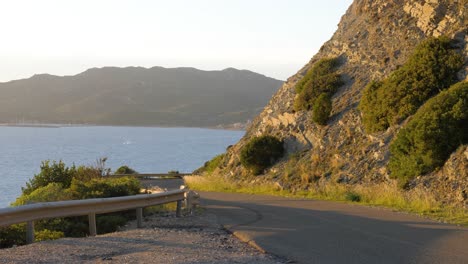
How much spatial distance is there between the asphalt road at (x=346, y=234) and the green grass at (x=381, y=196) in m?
0.90

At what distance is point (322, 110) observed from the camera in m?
31.5

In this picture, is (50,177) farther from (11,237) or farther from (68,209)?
(68,209)

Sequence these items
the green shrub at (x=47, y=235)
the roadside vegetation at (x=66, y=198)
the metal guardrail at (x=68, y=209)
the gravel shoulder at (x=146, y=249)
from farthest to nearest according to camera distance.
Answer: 1. the roadside vegetation at (x=66, y=198)
2. the green shrub at (x=47, y=235)
3. the metal guardrail at (x=68, y=209)
4. the gravel shoulder at (x=146, y=249)

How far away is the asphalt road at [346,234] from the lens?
10781 mm

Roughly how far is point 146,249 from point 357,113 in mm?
20466

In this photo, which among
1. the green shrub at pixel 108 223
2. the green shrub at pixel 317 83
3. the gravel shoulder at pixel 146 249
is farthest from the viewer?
the green shrub at pixel 317 83

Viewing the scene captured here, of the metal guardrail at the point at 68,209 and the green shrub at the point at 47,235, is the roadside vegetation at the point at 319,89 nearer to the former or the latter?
the metal guardrail at the point at 68,209

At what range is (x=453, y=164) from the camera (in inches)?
805

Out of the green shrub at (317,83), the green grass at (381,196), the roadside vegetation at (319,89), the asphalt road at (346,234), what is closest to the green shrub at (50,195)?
the asphalt road at (346,234)

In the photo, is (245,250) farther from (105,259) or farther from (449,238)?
(449,238)

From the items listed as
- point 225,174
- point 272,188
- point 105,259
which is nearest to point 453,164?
point 272,188

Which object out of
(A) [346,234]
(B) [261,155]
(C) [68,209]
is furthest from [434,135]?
(C) [68,209]

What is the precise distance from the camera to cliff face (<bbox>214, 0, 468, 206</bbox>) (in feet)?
82.8

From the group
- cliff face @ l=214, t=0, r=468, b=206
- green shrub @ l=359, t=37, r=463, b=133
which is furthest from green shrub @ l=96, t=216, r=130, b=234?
green shrub @ l=359, t=37, r=463, b=133
